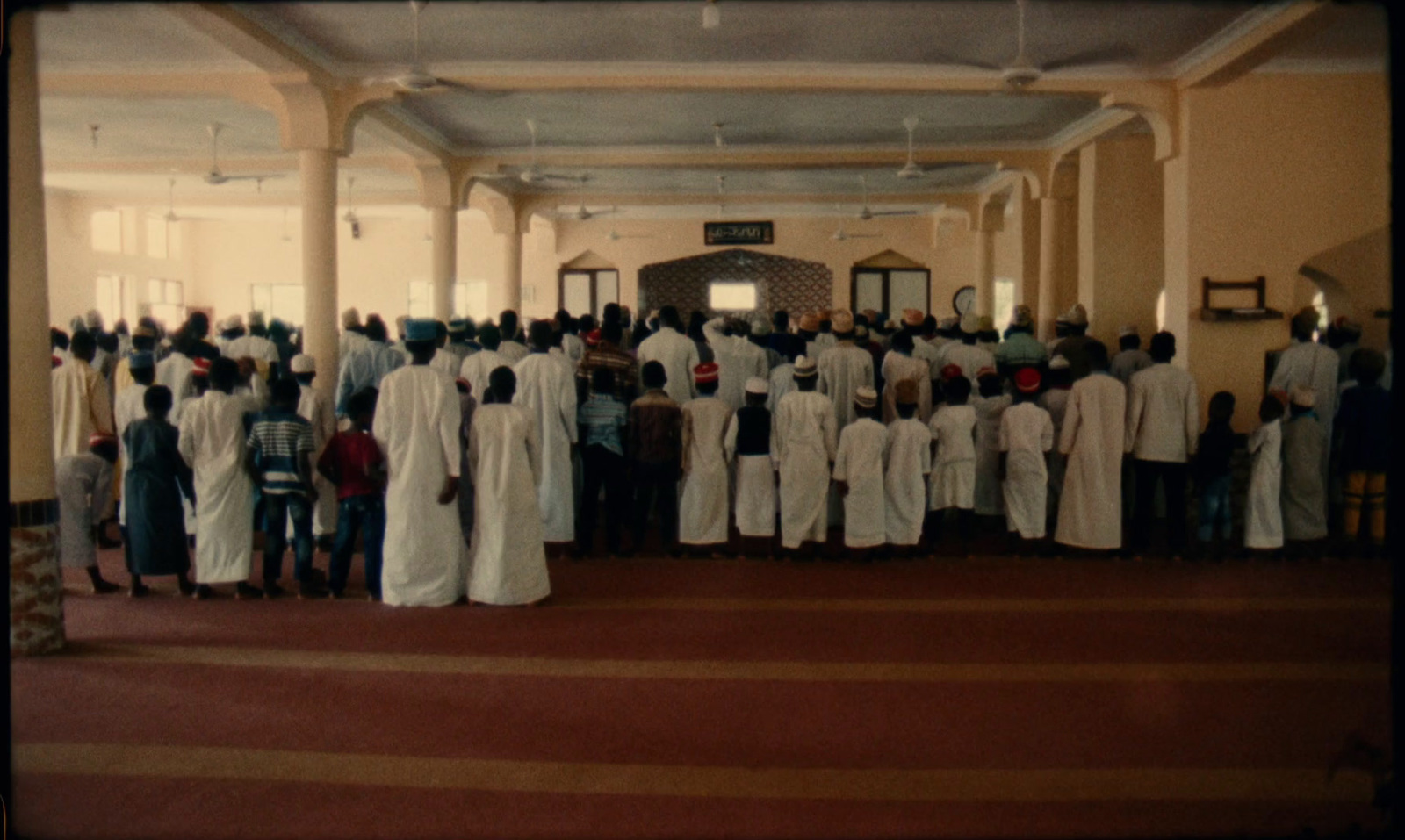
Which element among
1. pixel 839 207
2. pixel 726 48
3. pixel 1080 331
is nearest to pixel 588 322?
pixel 726 48

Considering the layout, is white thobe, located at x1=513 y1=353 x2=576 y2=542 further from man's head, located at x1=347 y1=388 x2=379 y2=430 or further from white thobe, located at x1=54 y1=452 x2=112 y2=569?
white thobe, located at x1=54 y1=452 x2=112 y2=569

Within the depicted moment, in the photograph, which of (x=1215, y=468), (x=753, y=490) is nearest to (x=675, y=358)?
(x=753, y=490)

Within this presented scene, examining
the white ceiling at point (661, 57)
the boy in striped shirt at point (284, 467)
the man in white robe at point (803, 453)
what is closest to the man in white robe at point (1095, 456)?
the man in white robe at point (803, 453)

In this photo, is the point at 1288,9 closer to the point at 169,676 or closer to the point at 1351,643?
the point at 1351,643

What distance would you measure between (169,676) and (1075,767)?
11.8 feet

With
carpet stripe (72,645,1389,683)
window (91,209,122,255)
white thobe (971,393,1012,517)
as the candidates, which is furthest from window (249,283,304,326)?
carpet stripe (72,645,1389,683)

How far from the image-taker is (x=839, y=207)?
17547 mm

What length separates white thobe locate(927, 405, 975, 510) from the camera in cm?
696

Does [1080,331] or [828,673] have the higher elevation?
[1080,331]

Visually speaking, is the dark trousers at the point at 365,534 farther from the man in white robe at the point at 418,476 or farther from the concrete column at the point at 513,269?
the concrete column at the point at 513,269

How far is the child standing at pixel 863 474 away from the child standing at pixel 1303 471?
2.64 metres

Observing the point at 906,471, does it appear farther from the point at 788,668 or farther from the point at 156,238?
the point at 156,238

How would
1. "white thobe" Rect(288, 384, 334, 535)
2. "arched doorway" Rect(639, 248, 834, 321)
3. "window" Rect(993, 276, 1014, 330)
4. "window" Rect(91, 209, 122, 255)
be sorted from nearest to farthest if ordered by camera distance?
1. "white thobe" Rect(288, 384, 334, 535)
2. "window" Rect(993, 276, 1014, 330)
3. "window" Rect(91, 209, 122, 255)
4. "arched doorway" Rect(639, 248, 834, 321)

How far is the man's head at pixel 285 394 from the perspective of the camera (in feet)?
19.0
